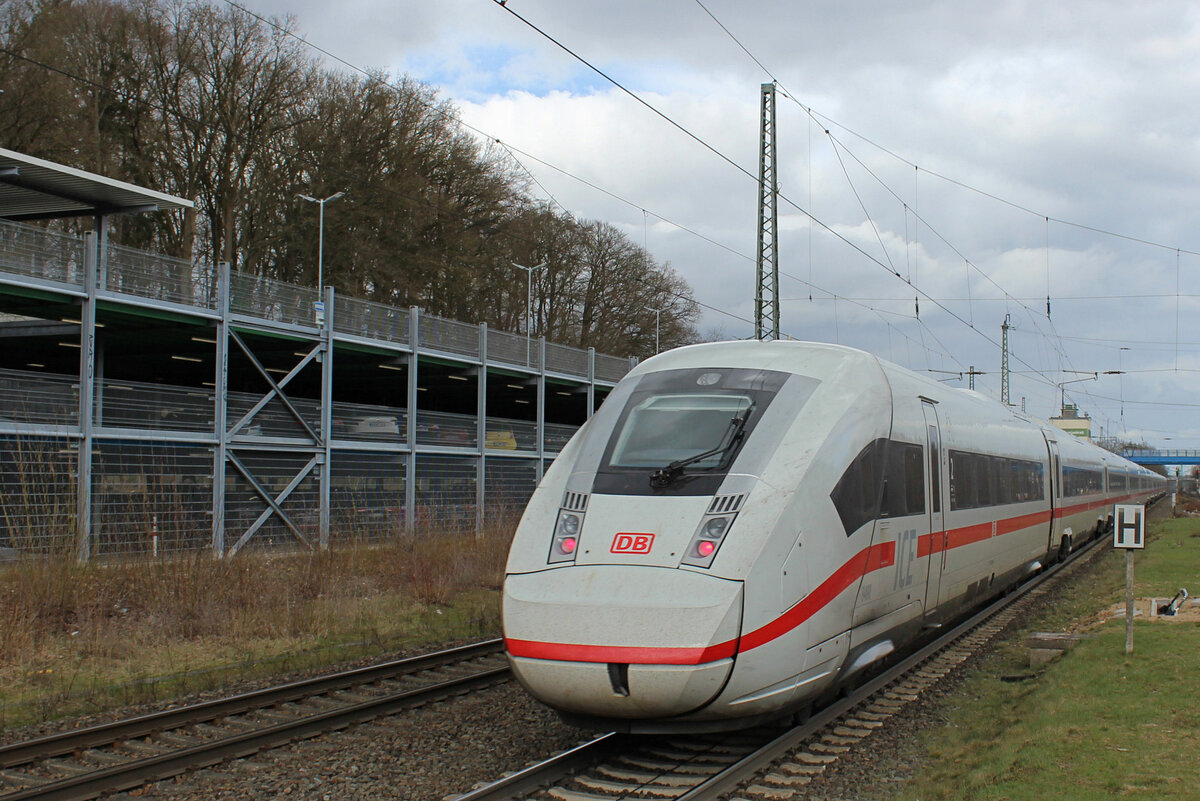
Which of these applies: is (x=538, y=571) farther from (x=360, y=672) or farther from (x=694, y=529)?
(x=360, y=672)

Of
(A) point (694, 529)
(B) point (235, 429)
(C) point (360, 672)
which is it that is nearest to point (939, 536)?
(A) point (694, 529)

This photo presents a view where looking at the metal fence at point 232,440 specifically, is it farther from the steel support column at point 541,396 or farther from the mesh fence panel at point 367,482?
the steel support column at point 541,396

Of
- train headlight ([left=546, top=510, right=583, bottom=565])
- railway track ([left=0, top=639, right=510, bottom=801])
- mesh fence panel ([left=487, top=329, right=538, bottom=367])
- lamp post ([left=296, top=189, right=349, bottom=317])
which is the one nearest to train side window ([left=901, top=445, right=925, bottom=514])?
train headlight ([left=546, top=510, right=583, bottom=565])

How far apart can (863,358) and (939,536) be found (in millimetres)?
2543

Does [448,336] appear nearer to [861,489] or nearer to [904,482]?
[904,482]

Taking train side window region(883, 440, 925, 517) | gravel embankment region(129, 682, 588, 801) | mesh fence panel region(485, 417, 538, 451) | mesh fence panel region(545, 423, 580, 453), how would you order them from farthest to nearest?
1. mesh fence panel region(545, 423, 580, 453)
2. mesh fence panel region(485, 417, 538, 451)
3. train side window region(883, 440, 925, 517)
4. gravel embankment region(129, 682, 588, 801)

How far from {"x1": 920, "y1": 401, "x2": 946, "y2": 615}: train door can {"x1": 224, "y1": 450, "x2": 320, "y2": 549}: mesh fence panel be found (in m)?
16.5

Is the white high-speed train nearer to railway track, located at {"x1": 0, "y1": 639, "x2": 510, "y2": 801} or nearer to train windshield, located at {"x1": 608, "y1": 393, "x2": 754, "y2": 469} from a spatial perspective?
train windshield, located at {"x1": 608, "y1": 393, "x2": 754, "y2": 469}

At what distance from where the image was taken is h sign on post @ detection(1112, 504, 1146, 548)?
1196 cm

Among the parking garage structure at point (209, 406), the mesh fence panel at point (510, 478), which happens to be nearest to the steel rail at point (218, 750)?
the parking garage structure at point (209, 406)

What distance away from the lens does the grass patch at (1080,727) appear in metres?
6.88

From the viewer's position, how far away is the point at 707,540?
24.0ft

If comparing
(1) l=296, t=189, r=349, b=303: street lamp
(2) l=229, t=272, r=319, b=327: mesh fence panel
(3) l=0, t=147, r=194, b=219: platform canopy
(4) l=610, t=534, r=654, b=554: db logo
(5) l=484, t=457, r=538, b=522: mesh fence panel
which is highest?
(1) l=296, t=189, r=349, b=303: street lamp

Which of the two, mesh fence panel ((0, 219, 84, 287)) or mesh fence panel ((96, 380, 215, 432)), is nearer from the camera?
mesh fence panel ((0, 219, 84, 287))
